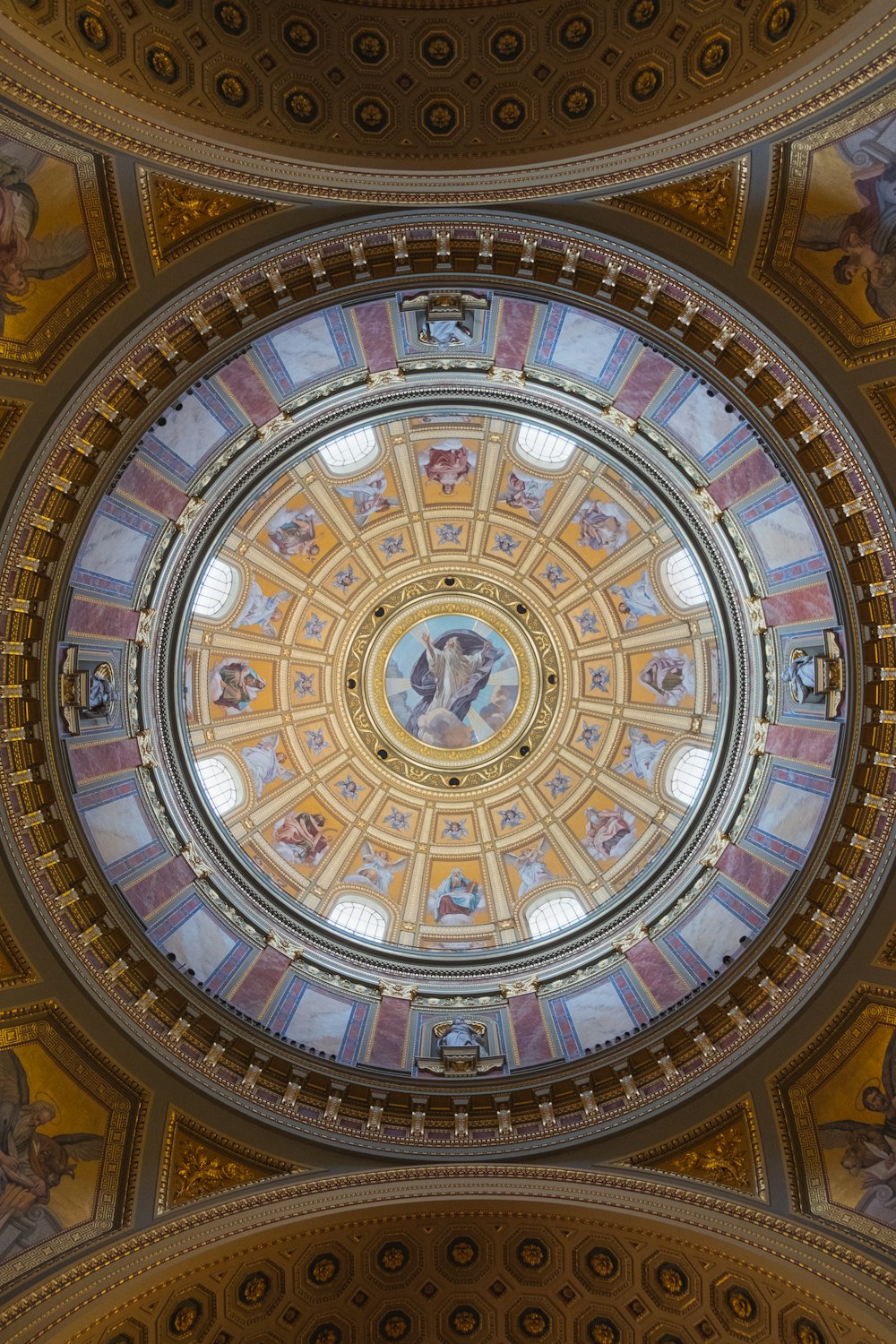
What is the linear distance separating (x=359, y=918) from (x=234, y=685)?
24.8 ft

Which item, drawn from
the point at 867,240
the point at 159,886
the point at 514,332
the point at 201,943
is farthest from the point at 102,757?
the point at 867,240

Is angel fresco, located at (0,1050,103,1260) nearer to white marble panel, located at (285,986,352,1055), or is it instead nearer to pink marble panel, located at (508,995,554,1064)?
white marble panel, located at (285,986,352,1055)

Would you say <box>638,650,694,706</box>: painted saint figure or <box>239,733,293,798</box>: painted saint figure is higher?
<box>638,650,694,706</box>: painted saint figure

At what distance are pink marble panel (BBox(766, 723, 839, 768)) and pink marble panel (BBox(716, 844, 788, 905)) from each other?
228 centimetres

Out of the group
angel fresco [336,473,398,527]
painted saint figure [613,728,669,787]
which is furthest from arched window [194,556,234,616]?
painted saint figure [613,728,669,787]

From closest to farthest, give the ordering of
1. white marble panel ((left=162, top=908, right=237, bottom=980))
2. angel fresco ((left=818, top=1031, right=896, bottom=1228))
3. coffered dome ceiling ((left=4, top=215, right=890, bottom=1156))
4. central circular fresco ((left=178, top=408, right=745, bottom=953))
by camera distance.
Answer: angel fresco ((left=818, top=1031, right=896, bottom=1228)) → coffered dome ceiling ((left=4, top=215, right=890, bottom=1156)) → white marble panel ((left=162, top=908, right=237, bottom=980)) → central circular fresco ((left=178, top=408, right=745, bottom=953))

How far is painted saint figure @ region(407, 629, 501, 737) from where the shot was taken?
3114 centimetres

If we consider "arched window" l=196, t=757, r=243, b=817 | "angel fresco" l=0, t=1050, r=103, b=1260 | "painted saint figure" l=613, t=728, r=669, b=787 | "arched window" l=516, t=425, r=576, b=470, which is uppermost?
"arched window" l=516, t=425, r=576, b=470

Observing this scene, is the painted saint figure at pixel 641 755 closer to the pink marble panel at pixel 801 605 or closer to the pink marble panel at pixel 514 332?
the pink marble panel at pixel 801 605

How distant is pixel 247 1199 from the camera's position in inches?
648

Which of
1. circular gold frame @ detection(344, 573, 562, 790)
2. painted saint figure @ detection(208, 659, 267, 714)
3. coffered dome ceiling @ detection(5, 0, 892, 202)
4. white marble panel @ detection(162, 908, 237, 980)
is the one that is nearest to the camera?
coffered dome ceiling @ detection(5, 0, 892, 202)

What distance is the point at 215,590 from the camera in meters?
26.4

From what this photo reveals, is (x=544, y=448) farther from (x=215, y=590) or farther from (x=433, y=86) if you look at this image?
(x=433, y=86)

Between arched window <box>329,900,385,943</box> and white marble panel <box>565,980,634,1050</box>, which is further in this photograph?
arched window <box>329,900,385,943</box>
